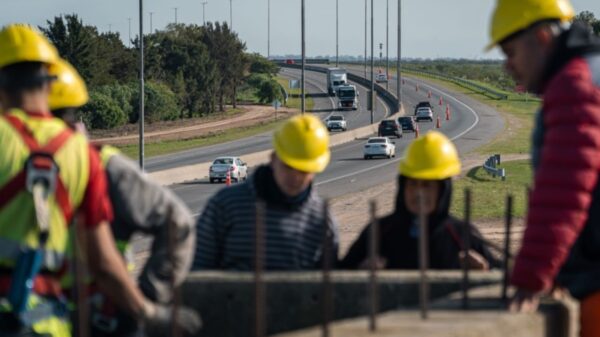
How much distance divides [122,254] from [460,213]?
3326cm

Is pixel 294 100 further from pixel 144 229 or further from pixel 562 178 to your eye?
pixel 562 178

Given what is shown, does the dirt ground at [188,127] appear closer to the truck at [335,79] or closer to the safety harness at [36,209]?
the truck at [335,79]

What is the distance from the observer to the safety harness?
440 cm

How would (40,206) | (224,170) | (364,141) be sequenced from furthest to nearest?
(364,141), (224,170), (40,206)

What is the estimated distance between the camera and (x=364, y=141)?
85000 mm

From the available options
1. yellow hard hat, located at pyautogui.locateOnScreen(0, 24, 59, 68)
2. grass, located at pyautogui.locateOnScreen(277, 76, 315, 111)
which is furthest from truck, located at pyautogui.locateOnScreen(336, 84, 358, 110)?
yellow hard hat, located at pyautogui.locateOnScreen(0, 24, 59, 68)

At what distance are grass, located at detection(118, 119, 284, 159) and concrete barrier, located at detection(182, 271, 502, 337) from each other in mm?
61799

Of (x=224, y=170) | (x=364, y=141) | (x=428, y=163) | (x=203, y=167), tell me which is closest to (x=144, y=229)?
(x=428, y=163)

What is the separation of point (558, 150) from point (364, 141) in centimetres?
8021

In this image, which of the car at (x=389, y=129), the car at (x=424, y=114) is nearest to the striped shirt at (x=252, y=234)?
the car at (x=389, y=129)

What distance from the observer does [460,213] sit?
38156 millimetres

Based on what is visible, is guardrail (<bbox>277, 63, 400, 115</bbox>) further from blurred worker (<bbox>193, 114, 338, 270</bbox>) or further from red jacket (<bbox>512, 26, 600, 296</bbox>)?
red jacket (<bbox>512, 26, 600, 296</bbox>)

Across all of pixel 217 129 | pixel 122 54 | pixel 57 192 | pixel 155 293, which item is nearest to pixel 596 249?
pixel 155 293

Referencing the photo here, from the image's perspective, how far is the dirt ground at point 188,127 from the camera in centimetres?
8469
